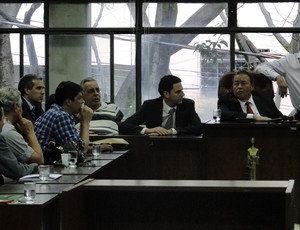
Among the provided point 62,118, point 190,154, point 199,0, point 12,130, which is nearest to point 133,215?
point 12,130

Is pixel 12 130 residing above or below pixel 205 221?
above

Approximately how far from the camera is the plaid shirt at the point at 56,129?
555 cm

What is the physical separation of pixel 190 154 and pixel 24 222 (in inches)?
137

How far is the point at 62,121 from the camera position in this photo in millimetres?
5535

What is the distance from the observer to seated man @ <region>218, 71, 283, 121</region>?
6.46 m

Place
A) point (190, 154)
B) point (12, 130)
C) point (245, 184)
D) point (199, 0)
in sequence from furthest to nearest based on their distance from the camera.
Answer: point (199, 0)
point (190, 154)
point (12, 130)
point (245, 184)

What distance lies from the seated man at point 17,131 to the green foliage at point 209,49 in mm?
4971

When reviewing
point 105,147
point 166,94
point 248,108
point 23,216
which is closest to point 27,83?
point 105,147

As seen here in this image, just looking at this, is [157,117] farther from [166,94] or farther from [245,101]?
[245,101]

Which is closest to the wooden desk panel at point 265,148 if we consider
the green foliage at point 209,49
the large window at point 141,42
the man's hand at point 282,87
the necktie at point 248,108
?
the necktie at point 248,108

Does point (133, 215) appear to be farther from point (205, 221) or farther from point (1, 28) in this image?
point (1, 28)

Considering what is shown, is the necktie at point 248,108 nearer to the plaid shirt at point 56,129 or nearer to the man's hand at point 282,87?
the man's hand at point 282,87

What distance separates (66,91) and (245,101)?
5.61 ft

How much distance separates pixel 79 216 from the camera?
10.3 ft
